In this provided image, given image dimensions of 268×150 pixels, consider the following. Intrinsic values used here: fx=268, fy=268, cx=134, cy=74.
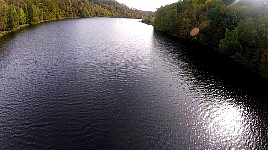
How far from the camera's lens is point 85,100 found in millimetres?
60938

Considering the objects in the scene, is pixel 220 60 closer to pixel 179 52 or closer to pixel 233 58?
pixel 233 58

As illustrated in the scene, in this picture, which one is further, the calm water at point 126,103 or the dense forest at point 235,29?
the dense forest at point 235,29

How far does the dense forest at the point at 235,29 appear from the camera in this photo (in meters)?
87.5

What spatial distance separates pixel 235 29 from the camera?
9862 centimetres

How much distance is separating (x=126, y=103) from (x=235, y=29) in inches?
2326

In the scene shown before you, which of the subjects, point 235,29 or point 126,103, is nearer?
point 126,103

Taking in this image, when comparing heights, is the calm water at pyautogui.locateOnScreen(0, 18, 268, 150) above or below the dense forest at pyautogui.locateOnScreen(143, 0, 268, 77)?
below

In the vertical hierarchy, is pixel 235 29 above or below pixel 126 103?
above

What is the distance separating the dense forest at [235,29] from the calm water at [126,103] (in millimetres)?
5660

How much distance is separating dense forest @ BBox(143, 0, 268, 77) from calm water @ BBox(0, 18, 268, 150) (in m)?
5.66

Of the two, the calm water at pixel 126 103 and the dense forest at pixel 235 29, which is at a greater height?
the dense forest at pixel 235 29

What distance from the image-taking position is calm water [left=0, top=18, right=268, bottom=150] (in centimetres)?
4638

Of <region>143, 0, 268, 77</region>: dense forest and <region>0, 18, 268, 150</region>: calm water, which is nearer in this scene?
<region>0, 18, 268, 150</region>: calm water

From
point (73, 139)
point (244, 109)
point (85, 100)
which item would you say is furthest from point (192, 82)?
point (73, 139)
